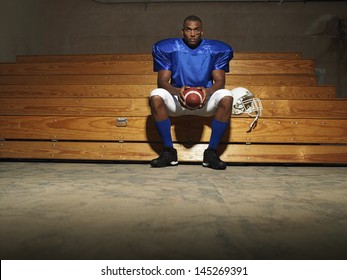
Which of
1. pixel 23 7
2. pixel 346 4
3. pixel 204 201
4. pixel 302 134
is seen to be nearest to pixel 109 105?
pixel 302 134

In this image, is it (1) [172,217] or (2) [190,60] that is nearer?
(1) [172,217]

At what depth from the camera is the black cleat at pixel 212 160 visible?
202cm

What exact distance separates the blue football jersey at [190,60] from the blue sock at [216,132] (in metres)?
0.34

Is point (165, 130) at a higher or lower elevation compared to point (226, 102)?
lower

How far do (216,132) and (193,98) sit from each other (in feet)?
0.87

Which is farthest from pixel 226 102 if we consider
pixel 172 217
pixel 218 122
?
pixel 172 217

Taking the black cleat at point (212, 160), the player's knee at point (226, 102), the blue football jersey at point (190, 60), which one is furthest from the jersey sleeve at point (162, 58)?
the black cleat at point (212, 160)

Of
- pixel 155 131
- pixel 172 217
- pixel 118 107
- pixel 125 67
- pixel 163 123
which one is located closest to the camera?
pixel 172 217

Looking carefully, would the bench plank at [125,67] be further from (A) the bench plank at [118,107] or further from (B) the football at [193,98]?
(B) the football at [193,98]

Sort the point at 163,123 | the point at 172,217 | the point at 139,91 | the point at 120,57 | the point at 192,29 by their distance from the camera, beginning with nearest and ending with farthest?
the point at 172,217 < the point at 163,123 < the point at 192,29 < the point at 139,91 < the point at 120,57

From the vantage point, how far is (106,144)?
2.33 metres

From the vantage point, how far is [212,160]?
2.04m

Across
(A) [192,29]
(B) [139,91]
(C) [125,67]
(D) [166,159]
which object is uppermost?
(A) [192,29]

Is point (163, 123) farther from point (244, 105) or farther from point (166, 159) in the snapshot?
point (244, 105)
